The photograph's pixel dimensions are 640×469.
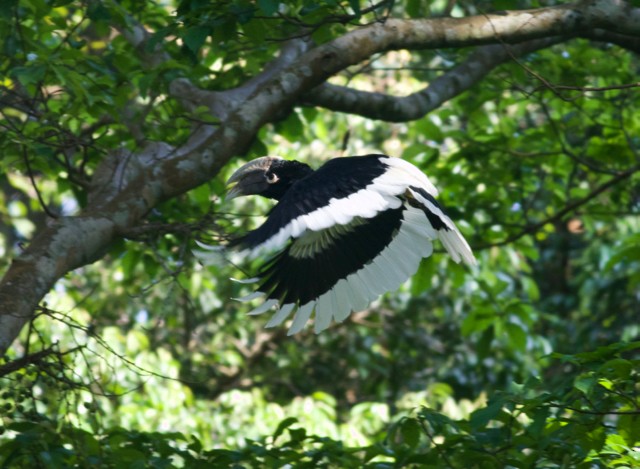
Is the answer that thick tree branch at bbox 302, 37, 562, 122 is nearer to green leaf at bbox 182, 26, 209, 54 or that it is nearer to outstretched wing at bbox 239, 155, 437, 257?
outstretched wing at bbox 239, 155, 437, 257

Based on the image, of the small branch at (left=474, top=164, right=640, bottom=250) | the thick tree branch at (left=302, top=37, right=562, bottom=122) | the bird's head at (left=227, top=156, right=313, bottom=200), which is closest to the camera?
the bird's head at (left=227, top=156, right=313, bottom=200)

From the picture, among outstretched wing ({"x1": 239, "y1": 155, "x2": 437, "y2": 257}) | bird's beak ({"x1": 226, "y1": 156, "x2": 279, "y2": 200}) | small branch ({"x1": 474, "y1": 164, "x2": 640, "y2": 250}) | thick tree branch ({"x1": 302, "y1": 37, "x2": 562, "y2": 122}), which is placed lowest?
outstretched wing ({"x1": 239, "y1": 155, "x2": 437, "y2": 257})

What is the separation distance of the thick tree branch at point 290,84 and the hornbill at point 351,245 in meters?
0.20

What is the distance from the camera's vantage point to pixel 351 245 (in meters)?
3.03

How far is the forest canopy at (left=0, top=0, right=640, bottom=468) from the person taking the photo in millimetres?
2396

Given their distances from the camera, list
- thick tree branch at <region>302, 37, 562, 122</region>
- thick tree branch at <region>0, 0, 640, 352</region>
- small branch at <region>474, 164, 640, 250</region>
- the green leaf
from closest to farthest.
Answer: the green leaf → thick tree branch at <region>0, 0, 640, 352</region> → thick tree branch at <region>302, 37, 562, 122</region> → small branch at <region>474, 164, 640, 250</region>

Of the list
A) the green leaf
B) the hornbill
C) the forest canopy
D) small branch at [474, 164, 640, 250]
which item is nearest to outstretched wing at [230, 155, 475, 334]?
the hornbill

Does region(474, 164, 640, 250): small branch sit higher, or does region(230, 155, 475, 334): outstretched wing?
region(474, 164, 640, 250): small branch

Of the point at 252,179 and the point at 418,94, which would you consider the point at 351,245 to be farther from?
the point at 418,94

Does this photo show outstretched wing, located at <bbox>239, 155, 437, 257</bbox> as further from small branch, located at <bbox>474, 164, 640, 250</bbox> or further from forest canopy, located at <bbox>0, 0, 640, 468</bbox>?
small branch, located at <bbox>474, 164, 640, 250</bbox>

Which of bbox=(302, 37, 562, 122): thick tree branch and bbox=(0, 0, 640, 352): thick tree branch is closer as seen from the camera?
bbox=(0, 0, 640, 352): thick tree branch

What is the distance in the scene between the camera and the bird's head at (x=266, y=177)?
10.5 feet

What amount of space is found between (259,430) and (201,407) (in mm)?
496

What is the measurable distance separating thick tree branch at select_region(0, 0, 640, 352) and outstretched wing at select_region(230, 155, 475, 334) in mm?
328
